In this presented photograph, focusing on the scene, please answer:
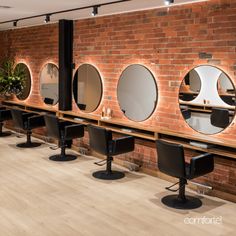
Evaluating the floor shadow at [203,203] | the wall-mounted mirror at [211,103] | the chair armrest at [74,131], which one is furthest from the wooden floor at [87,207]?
the wall-mounted mirror at [211,103]

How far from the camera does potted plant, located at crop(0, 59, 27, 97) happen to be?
8117 millimetres

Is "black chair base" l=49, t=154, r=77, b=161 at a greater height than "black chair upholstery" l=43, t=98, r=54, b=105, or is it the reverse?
"black chair upholstery" l=43, t=98, r=54, b=105

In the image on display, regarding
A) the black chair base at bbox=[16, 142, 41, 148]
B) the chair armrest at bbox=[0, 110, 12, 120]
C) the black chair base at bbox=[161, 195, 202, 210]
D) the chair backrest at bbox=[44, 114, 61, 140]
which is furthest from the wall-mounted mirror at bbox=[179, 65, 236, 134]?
the chair armrest at bbox=[0, 110, 12, 120]

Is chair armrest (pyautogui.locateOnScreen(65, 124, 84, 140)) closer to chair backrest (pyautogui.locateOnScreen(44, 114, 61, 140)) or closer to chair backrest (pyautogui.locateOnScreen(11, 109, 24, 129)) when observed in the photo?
chair backrest (pyautogui.locateOnScreen(44, 114, 61, 140))

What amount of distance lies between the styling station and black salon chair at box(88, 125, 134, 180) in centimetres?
1

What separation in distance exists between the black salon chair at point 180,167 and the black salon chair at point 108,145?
0.91m

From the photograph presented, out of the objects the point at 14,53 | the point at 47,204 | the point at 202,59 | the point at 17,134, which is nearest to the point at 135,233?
the point at 47,204

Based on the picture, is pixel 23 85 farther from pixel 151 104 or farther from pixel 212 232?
pixel 212 232

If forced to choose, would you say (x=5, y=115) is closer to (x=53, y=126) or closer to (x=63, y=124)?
(x=63, y=124)

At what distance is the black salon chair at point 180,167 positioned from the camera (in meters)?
4.21

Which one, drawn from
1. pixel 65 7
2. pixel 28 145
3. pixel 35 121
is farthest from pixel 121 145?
pixel 28 145

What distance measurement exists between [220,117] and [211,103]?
24 cm

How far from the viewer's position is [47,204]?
4398mm

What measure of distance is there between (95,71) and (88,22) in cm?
85
